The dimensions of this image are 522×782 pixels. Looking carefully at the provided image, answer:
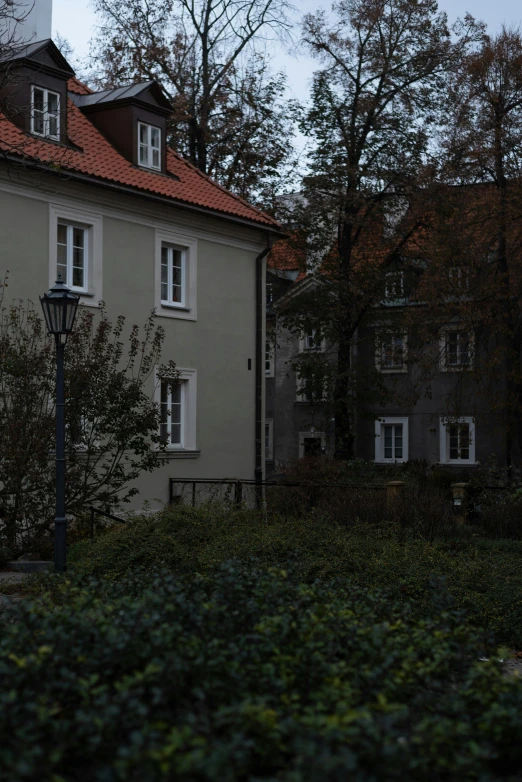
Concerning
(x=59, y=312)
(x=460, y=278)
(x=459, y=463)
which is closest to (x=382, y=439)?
(x=459, y=463)

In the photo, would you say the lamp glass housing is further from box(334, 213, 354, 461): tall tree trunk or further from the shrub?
box(334, 213, 354, 461): tall tree trunk

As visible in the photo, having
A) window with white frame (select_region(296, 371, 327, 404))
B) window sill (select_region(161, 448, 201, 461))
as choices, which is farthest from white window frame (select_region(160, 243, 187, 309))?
window with white frame (select_region(296, 371, 327, 404))

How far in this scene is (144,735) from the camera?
12.0 ft

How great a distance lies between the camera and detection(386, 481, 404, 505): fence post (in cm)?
1501

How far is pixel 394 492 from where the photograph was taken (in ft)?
50.9

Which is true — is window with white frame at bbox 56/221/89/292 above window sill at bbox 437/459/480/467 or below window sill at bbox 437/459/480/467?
above

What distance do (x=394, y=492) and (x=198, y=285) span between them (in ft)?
29.7

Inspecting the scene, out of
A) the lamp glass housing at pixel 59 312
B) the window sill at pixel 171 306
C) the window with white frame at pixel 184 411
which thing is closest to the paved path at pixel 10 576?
the lamp glass housing at pixel 59 312

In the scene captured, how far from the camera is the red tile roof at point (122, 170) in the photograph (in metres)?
19.4

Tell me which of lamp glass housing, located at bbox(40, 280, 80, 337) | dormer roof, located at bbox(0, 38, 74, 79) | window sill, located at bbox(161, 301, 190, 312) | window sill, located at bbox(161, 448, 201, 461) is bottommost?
window sill, located at bbox(161, 448, 201, 461)

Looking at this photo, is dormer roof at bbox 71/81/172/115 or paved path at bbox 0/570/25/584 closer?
paved path at bbox 0/570/25/584

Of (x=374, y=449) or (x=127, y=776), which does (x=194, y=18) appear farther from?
(x=127, y=776)

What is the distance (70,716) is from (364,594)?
10.2 ft

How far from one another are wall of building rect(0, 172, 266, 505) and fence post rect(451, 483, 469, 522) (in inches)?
258
